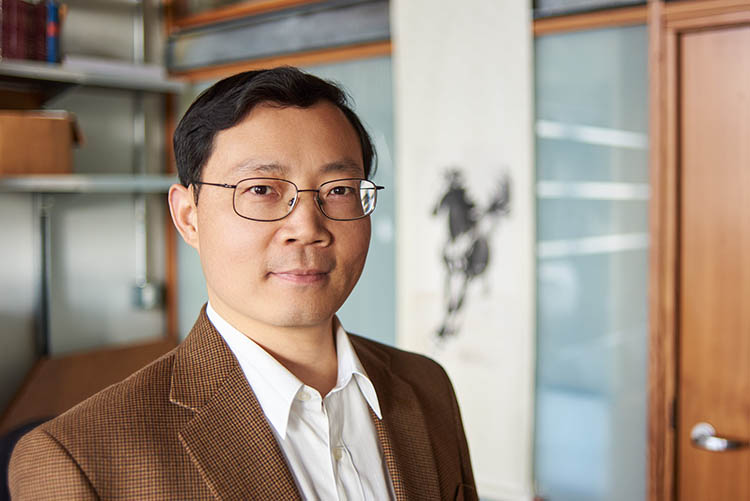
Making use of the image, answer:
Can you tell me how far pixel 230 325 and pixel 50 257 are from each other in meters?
2.47

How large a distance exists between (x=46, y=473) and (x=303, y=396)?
0.33 m

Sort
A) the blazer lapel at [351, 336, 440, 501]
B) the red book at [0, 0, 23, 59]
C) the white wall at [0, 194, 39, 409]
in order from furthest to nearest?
1. the white wall at [0, 194, 39, 409]
2. the red book at [0, 0, 23, 59]
3. the blazer lapel at [351, 336, 440, 501]

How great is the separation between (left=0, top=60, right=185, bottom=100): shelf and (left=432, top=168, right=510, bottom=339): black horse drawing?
1493 millimetres

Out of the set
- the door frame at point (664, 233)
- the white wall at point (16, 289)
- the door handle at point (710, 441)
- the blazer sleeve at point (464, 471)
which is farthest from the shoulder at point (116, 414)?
the white wall at point (16, 289)

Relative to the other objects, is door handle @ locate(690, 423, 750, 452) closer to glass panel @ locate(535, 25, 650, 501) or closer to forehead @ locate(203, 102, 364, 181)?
glass panel @ locate(535, 25, 650, 501)

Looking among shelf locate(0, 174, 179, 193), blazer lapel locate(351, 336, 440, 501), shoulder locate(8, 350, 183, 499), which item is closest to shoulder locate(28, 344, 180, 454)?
shoulder locate(8, 350, 183, 499)

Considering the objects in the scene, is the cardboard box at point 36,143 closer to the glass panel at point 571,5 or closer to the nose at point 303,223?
the glass panel at point 571,5

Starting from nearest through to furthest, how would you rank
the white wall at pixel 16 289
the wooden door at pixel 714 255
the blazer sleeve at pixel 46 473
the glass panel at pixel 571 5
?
the blazer sleeve at pixel 46 473
the wooden door at pixel 714 255
the glass panel at pixel 571 5
the white wall at pixel 16 289

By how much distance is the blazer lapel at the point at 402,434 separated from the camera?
3.38ft

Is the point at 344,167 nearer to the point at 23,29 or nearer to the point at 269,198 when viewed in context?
the point at 269,198

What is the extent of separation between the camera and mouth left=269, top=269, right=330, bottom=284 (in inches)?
36.2

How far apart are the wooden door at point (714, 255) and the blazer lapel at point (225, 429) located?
1578 mm

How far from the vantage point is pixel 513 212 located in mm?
2369

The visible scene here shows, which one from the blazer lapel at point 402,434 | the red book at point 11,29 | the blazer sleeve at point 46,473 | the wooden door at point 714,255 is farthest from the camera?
the red book at point 11,29
